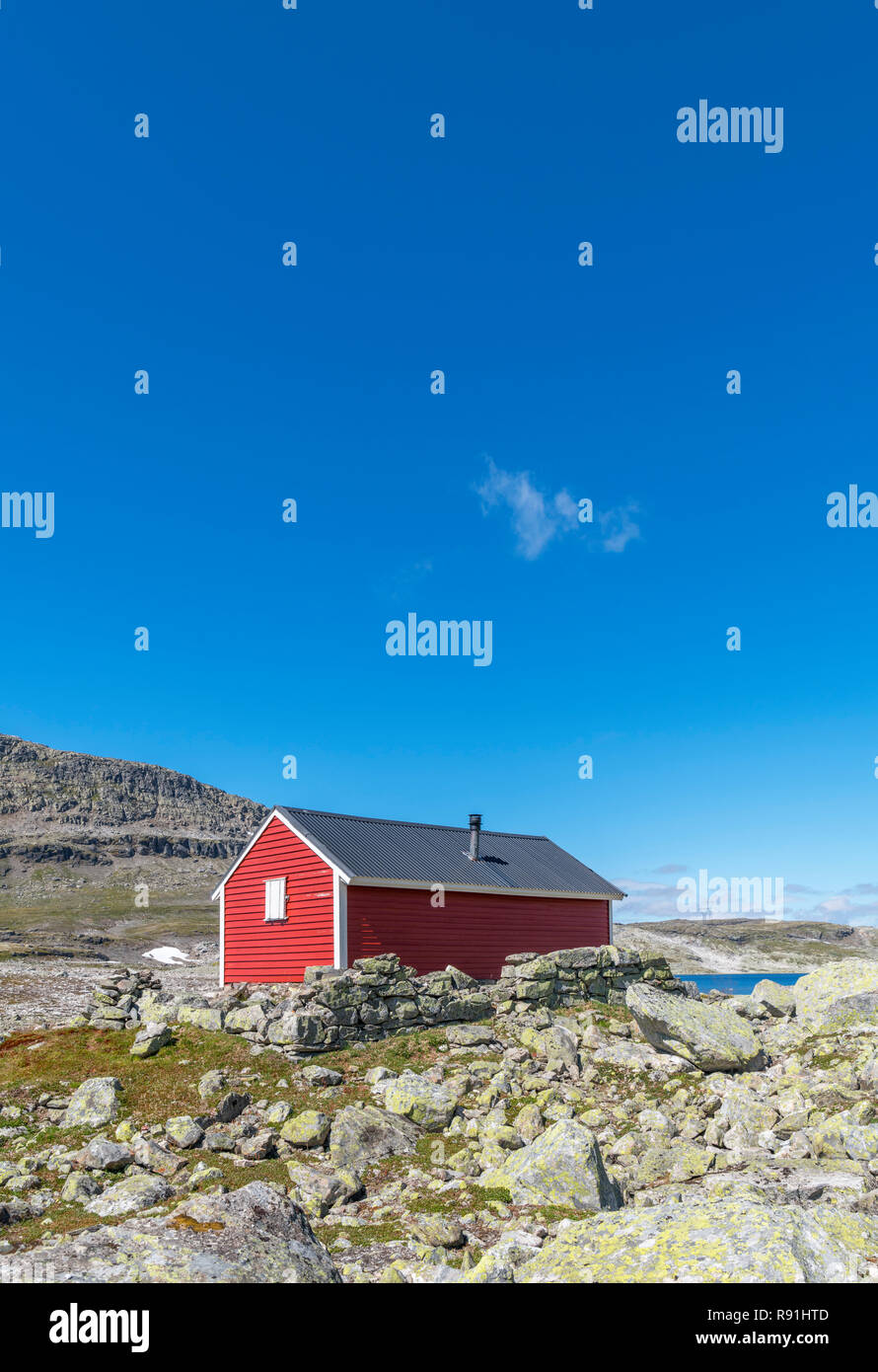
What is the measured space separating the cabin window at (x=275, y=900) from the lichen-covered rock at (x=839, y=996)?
15.1 meters

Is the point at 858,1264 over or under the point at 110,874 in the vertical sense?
over

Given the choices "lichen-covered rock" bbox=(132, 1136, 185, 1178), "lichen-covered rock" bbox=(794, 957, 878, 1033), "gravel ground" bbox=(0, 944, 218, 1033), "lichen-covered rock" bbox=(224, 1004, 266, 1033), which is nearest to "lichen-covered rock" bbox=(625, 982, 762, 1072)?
"lichen-covered rock" bbox=(794, 957, 878, 1033)

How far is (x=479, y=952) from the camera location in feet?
95.3

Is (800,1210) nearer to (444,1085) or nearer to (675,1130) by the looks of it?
(675,1130)

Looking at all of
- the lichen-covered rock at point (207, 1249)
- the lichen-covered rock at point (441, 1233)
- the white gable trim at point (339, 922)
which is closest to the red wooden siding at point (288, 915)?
the white gable trim at point (339, 922)

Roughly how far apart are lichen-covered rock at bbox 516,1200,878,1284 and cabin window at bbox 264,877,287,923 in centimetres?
2014

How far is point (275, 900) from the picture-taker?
2800 cm

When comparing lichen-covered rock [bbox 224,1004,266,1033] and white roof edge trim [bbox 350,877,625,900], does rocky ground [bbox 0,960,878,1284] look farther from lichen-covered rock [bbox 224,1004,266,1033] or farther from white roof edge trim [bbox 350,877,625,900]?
white roof edge trim [bbox 350,877,625,900]

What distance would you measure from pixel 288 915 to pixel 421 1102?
39.2 ft

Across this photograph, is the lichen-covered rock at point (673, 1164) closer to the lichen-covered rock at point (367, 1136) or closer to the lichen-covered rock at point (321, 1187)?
the lichen-covered rock at point (367, 1136)

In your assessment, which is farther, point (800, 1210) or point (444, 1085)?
point (444, 1085)
